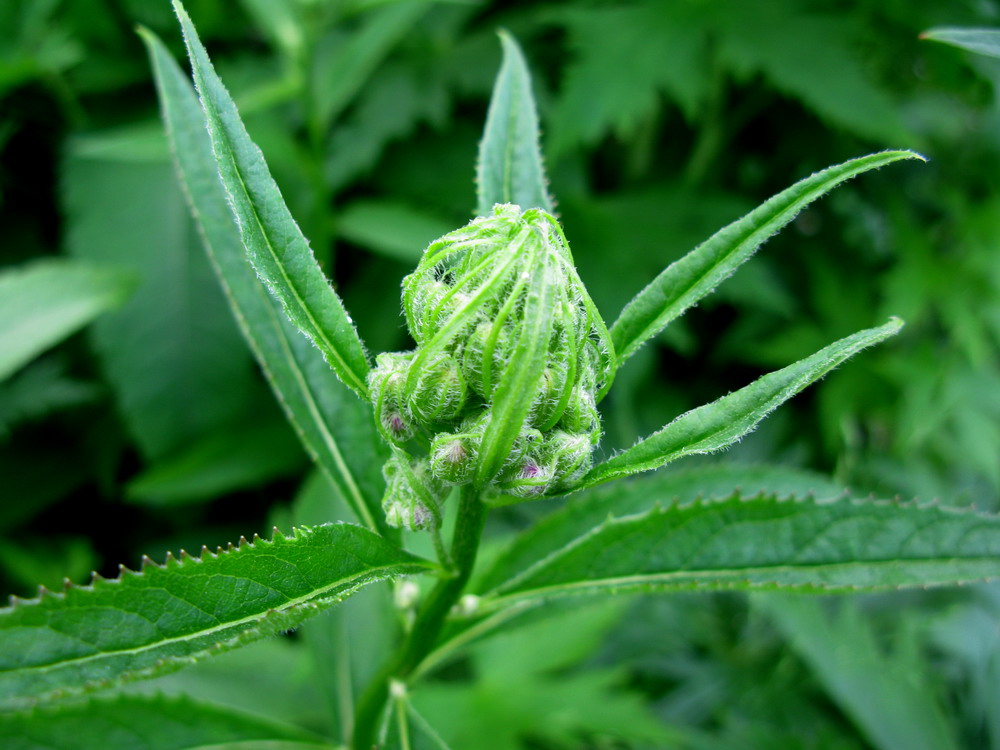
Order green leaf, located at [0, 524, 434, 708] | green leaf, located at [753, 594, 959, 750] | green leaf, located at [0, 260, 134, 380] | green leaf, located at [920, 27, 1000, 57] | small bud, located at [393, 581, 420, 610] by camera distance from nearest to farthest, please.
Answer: green leaf, located at [0, 524, 434, 708], green leaf, located at [920, 27, 1000, 57], small bud, located at [393, 581, 420, 610], green leaf, located at [0, 260, 134, 380], green leaf, located at [753, 594, 959, 750]

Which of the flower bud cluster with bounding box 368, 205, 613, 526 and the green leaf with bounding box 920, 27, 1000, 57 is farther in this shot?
the green leaf with bounding box 920, 27, 1000, 57

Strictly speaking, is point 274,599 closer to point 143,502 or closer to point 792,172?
point 143,502

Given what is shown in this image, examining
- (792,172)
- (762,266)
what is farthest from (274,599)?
(792,172)

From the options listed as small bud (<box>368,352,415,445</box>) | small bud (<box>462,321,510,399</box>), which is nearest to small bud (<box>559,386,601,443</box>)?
small bud (<box>462,321,510,399</box>)

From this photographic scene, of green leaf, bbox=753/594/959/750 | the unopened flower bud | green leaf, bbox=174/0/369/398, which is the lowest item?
green leaf, bbox=753/594/959/750

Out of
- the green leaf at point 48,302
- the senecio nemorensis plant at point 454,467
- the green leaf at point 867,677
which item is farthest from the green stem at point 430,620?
the green leaf at point 867,677

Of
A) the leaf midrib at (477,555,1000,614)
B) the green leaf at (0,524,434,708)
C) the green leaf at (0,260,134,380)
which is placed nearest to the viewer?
the green leaf at (0,524,434,708)

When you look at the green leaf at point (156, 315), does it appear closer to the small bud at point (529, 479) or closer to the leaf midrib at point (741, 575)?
the leaf midrib at point (741, 575)

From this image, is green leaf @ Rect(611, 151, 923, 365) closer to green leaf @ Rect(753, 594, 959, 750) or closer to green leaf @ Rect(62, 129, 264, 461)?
green leaf @ Rect(753, 594, 959, 750)
